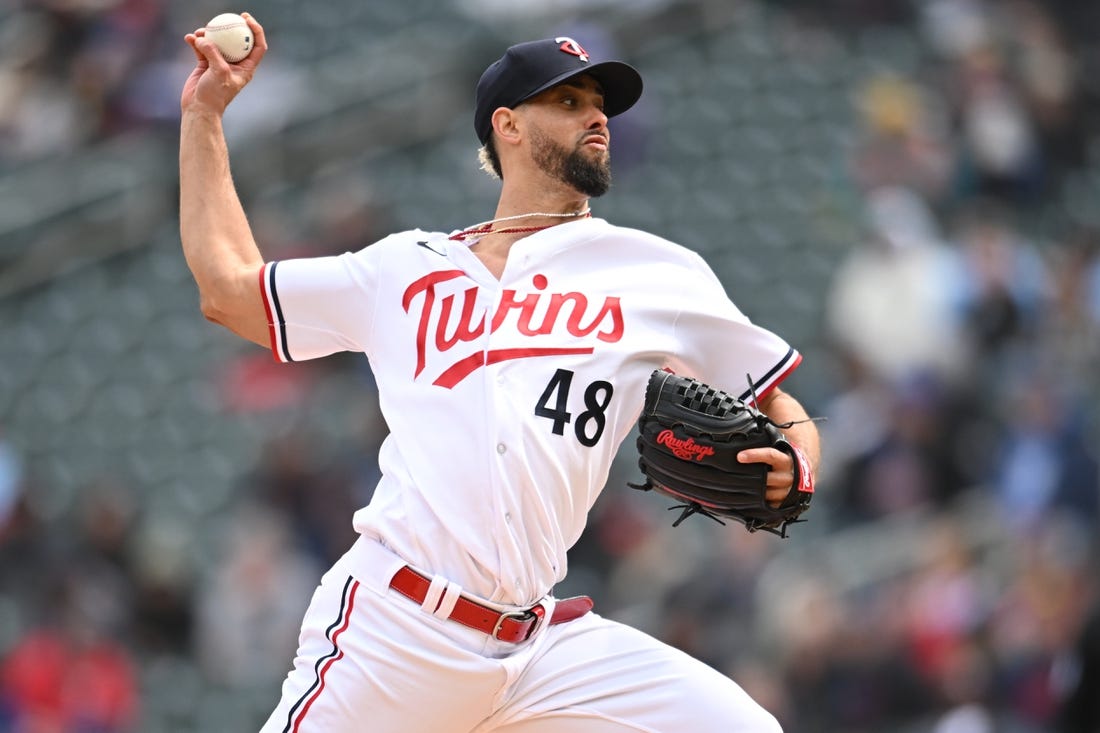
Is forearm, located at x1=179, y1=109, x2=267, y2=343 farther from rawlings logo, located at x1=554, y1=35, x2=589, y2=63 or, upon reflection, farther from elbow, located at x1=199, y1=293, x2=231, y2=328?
rawlings logo, located at x1=554, y1=35, x2=589, y2=63

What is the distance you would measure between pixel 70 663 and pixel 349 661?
544 centimetres

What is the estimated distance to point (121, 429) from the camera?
Answer: 33.2 ft

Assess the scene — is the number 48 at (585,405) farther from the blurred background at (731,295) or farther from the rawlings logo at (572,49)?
the blurred background at (731,295)

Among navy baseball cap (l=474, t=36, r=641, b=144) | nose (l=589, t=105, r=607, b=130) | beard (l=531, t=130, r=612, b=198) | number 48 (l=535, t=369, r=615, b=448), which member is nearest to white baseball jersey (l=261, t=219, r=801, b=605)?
number 48 (l=535, t=369, r=615, b=448)

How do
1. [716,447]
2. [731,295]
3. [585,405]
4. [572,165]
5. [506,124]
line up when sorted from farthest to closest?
1. [731,295]
2. [506,124]
3. [572,165]
4. [585,405]
5. [716,447]

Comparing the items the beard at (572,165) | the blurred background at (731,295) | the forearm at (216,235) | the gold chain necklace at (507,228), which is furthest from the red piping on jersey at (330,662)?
the blurred background at (731,295)

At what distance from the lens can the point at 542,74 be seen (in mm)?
4012

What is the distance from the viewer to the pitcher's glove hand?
3.58 meters

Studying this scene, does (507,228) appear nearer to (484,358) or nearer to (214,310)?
(484,358)

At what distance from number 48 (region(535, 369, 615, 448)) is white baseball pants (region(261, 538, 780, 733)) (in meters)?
0.40

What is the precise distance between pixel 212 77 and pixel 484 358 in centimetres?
93

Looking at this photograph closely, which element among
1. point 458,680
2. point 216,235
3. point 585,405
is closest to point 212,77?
point 216,235

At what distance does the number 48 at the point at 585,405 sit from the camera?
3.67m

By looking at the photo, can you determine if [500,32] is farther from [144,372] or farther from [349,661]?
[349,661]
